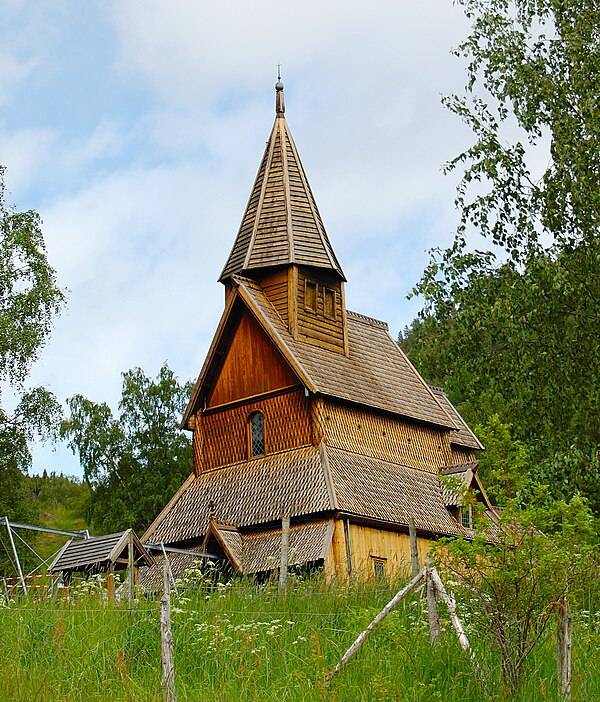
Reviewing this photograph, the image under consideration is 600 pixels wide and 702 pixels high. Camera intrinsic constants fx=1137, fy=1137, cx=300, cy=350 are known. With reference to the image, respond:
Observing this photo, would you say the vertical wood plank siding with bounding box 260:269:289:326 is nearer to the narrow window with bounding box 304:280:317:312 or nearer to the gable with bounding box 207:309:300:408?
the narrow window with bounding box 304:280:317:312

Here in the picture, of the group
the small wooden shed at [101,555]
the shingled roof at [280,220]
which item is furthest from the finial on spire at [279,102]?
the small wooden shed at [101,555]

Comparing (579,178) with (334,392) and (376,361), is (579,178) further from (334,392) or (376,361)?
(376,361)

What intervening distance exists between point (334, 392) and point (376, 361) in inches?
197

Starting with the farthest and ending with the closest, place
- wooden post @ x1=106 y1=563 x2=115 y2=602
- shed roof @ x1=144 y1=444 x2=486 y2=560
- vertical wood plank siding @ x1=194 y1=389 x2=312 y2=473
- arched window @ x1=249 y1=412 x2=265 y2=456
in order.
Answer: arched window @ x1=249 y1=412 x2=265 y2=456
vertical wood plank siding @ x1=194 y1=389 x2=312 y2=473
shed roof @ x1=144 y1=444 x2=486 y2=560
wooden post @ x1=106 y1=563 x2=115 y2=602

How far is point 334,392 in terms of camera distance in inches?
1233

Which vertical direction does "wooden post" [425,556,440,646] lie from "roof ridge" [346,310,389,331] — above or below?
below

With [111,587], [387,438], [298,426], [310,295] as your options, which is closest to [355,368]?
[387,438]

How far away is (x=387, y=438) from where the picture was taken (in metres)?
33.4

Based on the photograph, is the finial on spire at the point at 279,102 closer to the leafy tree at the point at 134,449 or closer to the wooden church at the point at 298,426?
the wooden church at the point at 298,426

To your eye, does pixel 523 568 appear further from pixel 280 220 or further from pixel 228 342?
pixel 280 220

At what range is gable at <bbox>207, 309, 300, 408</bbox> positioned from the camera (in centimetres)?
3206

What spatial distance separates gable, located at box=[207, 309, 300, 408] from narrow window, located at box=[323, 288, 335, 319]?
8.52ft

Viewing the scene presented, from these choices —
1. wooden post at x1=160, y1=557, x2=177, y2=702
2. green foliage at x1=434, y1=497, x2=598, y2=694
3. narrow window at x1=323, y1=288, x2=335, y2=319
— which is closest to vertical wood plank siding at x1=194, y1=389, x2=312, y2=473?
narrow window at x1=323, y1=288, x2=335, y2=319

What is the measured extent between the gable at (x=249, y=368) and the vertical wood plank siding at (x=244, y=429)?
0.35 metres
